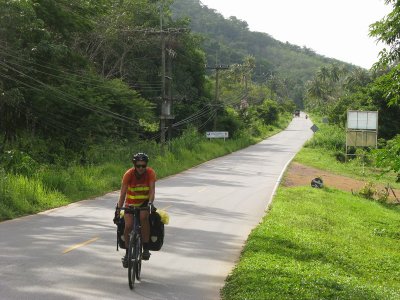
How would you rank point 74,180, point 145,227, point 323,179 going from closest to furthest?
1. point 145,227
2. point 74,180
3. point 323,179

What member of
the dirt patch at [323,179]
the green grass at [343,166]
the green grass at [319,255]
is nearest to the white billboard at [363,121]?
the green grass at [343,166]

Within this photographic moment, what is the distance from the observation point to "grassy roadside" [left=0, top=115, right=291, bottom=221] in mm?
16234

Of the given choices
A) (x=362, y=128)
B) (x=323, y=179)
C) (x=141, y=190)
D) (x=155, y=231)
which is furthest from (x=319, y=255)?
(x=362, y=128)

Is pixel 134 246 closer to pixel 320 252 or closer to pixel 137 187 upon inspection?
pixel 137 187

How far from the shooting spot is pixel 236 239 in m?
13.3

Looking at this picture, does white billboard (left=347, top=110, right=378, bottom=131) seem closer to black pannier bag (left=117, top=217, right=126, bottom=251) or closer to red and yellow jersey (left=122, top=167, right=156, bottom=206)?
red and yellow jersey (left=122, top=167, right=156, bottom=206)

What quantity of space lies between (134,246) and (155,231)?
0.47 metres

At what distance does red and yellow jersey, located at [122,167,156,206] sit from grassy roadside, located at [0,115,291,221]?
300 inches

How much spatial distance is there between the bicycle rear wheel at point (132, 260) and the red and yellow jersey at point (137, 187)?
0.62 meters

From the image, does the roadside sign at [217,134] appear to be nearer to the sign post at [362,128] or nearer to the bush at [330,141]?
the bush at [330,141]

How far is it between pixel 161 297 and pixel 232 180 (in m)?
22.8

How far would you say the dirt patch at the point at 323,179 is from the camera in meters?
30.7

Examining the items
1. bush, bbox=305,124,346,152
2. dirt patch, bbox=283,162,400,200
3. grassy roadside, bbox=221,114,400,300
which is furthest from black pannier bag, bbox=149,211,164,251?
bush, bbox=305,124,346,152

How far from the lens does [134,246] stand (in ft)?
26.7
